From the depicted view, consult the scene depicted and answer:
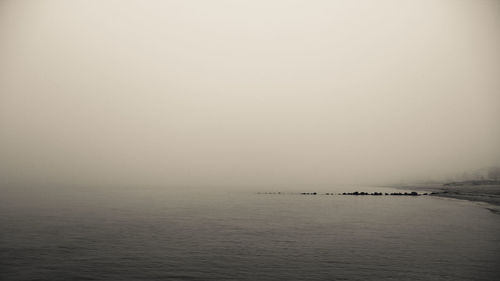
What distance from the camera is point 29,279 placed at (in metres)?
19.6

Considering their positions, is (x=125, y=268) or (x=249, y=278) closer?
(x=249, y=278)

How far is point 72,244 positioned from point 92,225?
13768 millimetres

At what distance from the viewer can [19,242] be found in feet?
99.1

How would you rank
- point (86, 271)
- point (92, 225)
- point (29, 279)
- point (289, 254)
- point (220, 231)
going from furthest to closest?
1. point (92, 225)
2. point (220, 231)
3. point (289, 254)
4. point (86, 271)
5. point (29, 279)

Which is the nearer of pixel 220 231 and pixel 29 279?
pixel 29 279

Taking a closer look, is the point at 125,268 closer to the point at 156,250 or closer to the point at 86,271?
the point at 86,271

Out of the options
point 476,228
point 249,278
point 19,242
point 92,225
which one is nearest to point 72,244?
point 19,242

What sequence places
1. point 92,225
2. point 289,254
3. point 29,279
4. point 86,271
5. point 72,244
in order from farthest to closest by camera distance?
point 92,225
point 72,244
point 289,254
point 86,271
point 29,279

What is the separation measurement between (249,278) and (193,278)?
3389 mm

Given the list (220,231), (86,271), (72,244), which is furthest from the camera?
(220,231)

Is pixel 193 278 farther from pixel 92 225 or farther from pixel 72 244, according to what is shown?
pixel 92 225

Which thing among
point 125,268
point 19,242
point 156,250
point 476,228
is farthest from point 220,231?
point 476,228

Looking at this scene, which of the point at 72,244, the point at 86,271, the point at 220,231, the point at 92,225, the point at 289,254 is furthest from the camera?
the point at 92,225

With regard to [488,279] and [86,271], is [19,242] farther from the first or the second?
[488,279]
